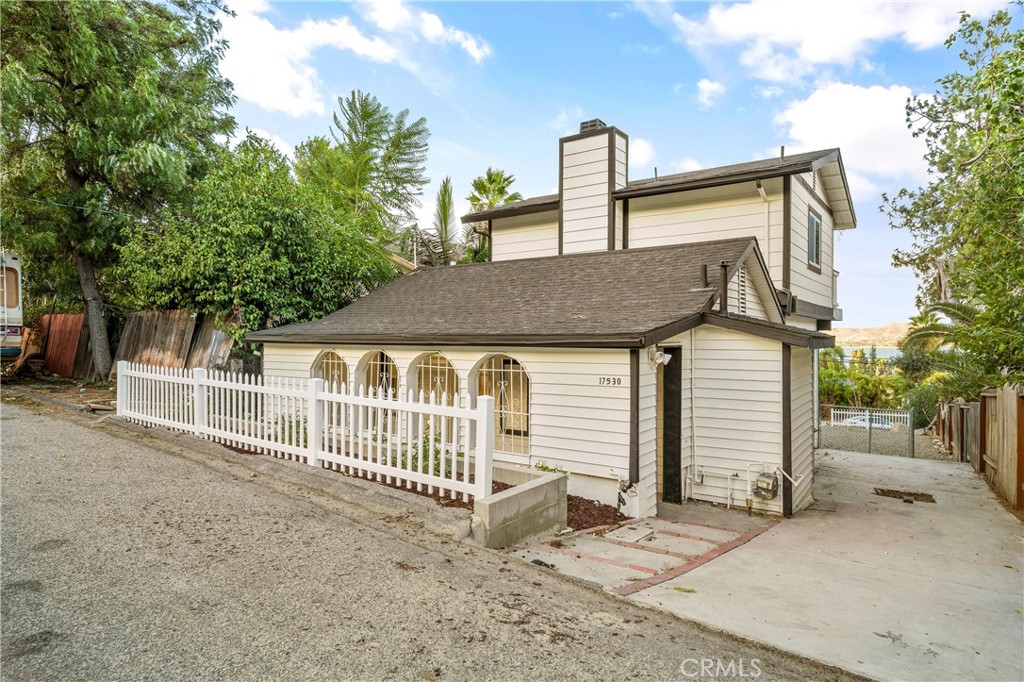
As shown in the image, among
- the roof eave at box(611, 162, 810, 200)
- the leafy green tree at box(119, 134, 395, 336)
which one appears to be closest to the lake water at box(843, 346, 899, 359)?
the roof eave at box(611, 162, 810, 200)

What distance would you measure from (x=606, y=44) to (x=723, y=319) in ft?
29.2

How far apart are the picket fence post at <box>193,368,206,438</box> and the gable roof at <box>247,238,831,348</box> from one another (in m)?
1.81

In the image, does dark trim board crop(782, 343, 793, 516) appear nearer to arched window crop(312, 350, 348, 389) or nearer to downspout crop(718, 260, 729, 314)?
downspout crop(718, 260, 729, 314)

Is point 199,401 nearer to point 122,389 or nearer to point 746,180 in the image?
point 122,389

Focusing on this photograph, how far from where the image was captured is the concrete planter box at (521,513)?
473cm

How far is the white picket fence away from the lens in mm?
5516

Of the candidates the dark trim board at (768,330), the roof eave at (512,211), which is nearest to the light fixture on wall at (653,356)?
the dark trim board at (768,330)

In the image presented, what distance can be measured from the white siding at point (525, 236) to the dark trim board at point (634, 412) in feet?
24.2

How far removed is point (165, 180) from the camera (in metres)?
13.2

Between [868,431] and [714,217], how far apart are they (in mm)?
9014

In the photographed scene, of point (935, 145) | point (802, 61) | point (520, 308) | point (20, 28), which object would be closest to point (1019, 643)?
point (520, 308)

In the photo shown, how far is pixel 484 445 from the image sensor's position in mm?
5250

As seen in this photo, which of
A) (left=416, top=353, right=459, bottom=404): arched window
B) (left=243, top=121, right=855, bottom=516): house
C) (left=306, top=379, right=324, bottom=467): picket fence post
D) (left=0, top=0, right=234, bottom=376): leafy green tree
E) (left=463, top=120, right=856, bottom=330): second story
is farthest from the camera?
(left=0, top=0, right=234, bottom=376): leafy green tree

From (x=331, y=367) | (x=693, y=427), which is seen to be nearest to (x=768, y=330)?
(x=693, y=427)
